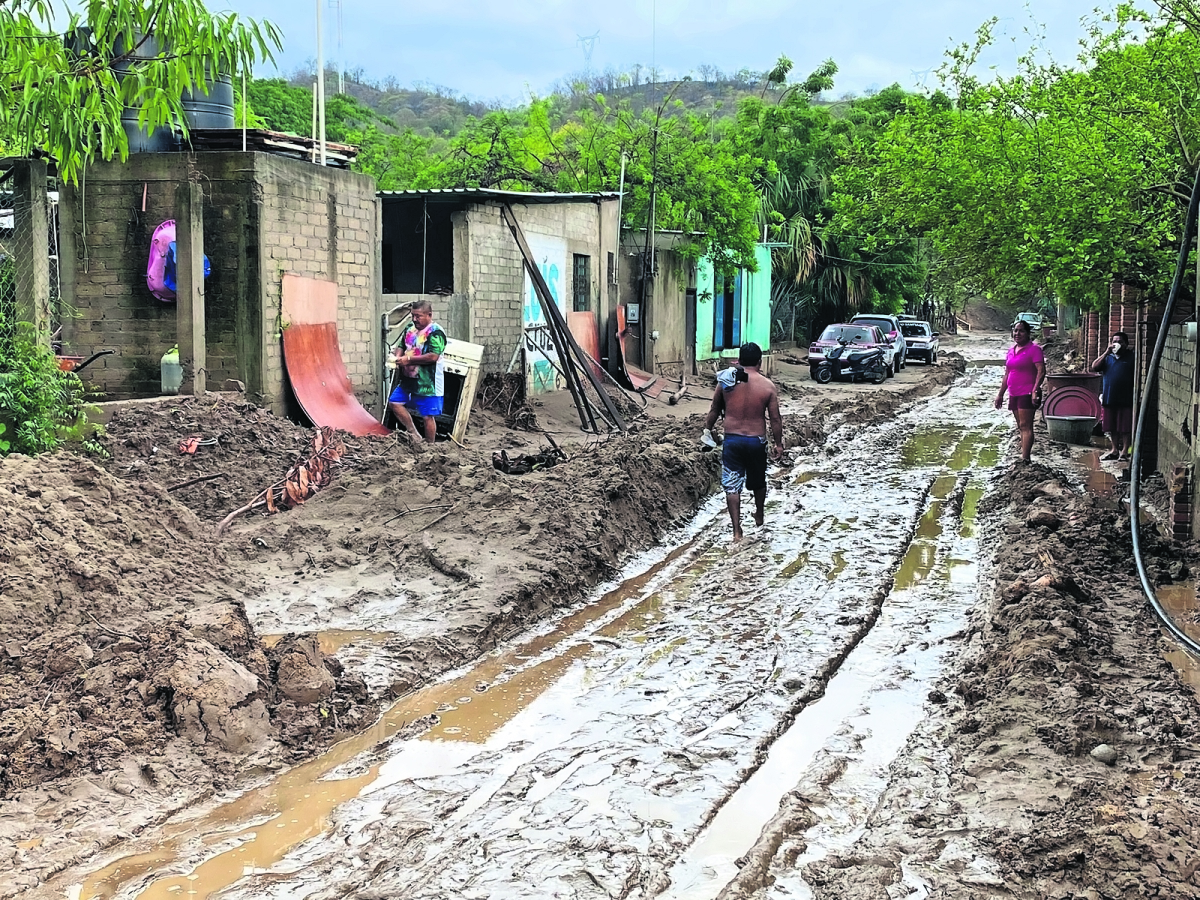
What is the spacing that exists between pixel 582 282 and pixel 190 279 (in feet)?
39.4

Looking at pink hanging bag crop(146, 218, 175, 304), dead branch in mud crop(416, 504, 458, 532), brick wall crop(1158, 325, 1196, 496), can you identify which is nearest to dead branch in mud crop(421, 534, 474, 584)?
dead branch in mud crop(416, 504, 458, 532)

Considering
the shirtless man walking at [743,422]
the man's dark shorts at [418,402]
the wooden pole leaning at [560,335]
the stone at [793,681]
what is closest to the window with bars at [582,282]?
the wooden pole leaning at [560,335]

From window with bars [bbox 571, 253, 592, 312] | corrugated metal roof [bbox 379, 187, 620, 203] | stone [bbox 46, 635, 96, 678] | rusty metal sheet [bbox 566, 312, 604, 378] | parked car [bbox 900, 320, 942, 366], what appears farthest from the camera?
parked car [bbox 900, 320, 942, 366]

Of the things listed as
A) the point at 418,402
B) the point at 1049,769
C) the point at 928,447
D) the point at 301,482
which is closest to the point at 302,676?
the point at 1049,769

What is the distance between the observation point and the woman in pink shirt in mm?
14383

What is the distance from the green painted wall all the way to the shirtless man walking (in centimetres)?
1916

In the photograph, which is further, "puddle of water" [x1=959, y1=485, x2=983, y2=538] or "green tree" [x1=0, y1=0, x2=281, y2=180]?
"puddle of water" [x1=959, y1=485, x2=983, y2=538]

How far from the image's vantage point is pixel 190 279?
12.1 metres

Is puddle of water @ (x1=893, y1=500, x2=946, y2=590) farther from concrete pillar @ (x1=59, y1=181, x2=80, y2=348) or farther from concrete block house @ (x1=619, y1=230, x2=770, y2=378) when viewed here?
concrete block house @ (x1=619, y1=230, x2=770, y2=378)

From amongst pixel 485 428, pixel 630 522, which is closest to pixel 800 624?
pixel 630 522

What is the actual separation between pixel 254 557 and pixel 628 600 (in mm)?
2919

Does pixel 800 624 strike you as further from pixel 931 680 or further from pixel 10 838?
pixel 10 838

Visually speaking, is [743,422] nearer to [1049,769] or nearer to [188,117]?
[1049,769]

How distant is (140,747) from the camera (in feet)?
17.6
